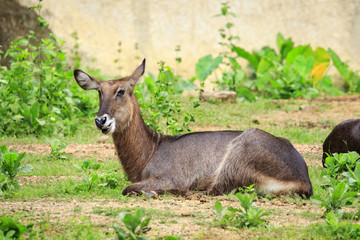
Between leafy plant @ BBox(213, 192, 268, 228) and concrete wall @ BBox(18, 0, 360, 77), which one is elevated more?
concrete wall @ BBox(18, 0, 360, 77)

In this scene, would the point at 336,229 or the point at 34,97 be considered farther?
the point at 34,97

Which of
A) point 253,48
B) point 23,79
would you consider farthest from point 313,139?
point 253,48

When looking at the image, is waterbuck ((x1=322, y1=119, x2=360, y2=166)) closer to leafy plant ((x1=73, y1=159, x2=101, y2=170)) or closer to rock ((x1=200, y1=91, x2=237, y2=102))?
leafy plant ((x1=73, y1=159, x2=101, y2=170))

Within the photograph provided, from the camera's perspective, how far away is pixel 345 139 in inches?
269

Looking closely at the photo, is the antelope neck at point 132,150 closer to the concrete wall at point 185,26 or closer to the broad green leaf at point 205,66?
the broad green leaf at point 205,66

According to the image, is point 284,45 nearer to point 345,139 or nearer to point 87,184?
point 345,139

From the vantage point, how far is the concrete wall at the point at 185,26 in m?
13.1

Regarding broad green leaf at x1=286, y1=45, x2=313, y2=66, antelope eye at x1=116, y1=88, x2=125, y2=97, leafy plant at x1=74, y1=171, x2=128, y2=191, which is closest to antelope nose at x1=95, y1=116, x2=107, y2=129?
antelope eye at x1=116, y1=88, x2=125, y2=97

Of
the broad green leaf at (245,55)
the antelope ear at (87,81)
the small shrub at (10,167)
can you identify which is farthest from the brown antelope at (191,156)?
the broad green leaf at (245,55)

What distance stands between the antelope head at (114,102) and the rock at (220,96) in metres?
5.05

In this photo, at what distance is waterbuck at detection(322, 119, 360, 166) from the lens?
673 centimetres

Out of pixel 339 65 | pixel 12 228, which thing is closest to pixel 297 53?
pixel 339 65

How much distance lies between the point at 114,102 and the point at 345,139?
2.87m

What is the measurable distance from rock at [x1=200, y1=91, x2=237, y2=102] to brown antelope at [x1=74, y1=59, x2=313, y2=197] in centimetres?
497
